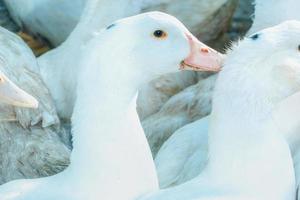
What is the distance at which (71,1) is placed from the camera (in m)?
7.28

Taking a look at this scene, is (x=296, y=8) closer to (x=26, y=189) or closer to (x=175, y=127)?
(x=175, y=127)

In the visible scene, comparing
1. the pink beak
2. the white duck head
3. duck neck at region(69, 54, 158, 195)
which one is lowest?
duck neck at region(69, 54, 158, 195)

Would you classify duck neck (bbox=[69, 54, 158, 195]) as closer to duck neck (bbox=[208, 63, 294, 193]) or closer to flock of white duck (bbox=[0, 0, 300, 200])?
flock of white duck (bbox=[0, 0, 300, 200])

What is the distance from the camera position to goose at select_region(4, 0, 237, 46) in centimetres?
664

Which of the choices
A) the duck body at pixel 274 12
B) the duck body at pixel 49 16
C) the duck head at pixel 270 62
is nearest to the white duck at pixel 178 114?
the duck body at pixel 274 12

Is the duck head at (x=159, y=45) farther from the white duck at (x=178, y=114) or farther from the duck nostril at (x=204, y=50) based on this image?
the white duck at (x=178, y=114)

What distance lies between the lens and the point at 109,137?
4914 mm

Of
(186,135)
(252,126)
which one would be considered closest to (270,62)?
(252,126)

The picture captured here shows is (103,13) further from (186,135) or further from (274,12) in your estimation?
(186,135)

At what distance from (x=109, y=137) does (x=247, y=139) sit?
1.66 feet

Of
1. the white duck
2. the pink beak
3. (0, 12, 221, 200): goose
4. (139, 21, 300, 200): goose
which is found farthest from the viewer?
the white duck

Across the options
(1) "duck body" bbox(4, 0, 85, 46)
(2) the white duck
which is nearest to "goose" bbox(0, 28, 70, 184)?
(2) the white duck

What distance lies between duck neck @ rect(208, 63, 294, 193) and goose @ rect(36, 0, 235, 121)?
5.80ft

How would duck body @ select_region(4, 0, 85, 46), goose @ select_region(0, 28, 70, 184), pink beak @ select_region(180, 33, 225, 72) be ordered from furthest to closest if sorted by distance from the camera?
duck body @ select_region(4, 0, 85, 46) → goose @ select_region(0, 28, 70, 184) → pink beak @ select_region(180, 33, 225, 72)
